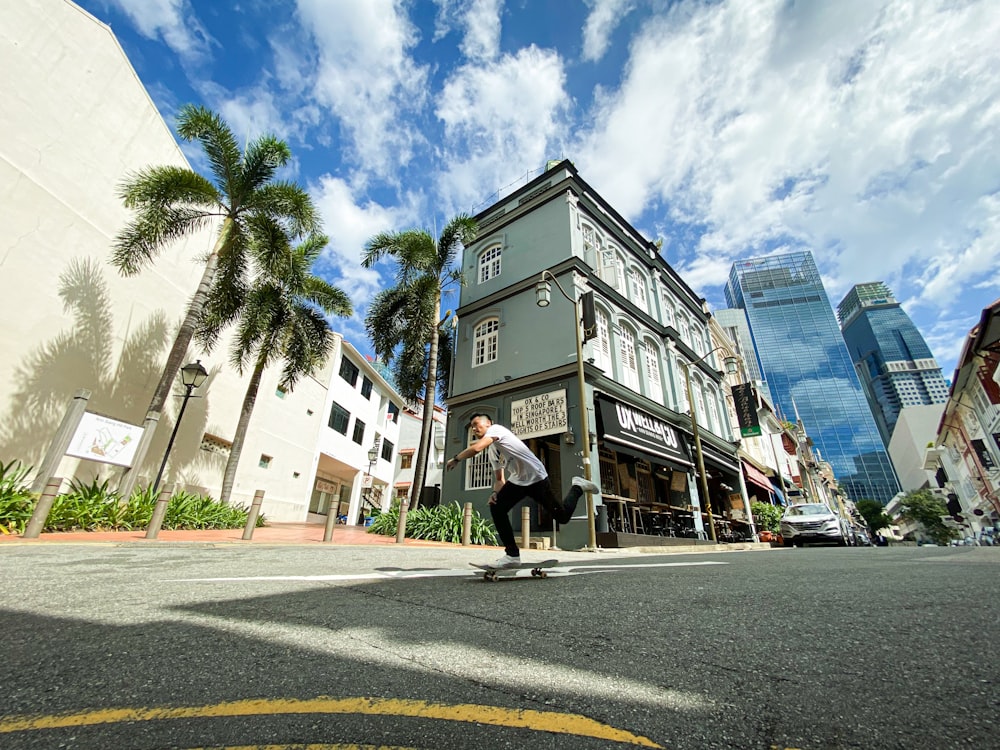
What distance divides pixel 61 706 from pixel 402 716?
1029 mm

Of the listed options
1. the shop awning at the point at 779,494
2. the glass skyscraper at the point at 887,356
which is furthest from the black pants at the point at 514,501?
the glass skyscraper at the point at 887,356

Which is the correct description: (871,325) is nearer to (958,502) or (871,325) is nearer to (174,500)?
(958,502)

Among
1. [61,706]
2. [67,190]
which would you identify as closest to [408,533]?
[61,706]

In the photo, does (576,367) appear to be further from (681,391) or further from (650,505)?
(681,391)

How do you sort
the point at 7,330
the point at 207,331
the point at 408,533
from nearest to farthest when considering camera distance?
1. the point at 7,330
2. the point at 408,533
3. the point at 207,331

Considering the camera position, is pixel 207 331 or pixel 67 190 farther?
pixel 207 331

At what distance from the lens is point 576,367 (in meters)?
13.3

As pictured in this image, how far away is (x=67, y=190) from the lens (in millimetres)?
11656

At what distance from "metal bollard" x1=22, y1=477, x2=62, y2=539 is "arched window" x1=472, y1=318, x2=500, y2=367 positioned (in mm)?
11505

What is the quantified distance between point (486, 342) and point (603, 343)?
4.33m

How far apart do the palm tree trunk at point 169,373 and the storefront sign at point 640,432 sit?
11601mm

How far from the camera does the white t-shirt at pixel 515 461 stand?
4.33m

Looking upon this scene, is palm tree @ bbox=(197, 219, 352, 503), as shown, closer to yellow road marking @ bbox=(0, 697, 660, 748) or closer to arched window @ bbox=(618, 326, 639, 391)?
arched window @ bbox=(618, 326, 639, 391)

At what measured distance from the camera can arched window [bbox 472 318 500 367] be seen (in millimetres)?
16266
